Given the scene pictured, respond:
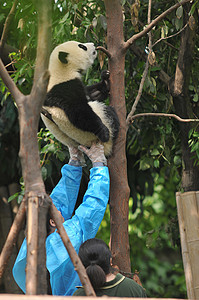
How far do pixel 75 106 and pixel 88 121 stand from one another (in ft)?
0.47

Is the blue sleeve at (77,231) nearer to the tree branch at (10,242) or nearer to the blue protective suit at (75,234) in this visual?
the blue protective suit at (75,234)

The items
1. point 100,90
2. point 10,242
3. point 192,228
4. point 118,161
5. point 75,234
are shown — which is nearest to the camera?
point 10,242

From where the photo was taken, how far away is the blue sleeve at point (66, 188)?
3.01 m

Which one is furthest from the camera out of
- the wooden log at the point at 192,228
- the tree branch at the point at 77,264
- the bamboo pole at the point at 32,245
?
the wooden log at the point at 192,228

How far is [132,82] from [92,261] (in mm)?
2517

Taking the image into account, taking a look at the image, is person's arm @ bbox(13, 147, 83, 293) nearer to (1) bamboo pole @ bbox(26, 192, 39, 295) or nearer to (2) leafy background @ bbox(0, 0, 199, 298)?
(2) leafy background @ bbox(0, 0, 199, 298)

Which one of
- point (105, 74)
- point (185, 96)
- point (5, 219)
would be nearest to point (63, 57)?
point (105, 74)

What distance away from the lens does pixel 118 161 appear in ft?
9.27

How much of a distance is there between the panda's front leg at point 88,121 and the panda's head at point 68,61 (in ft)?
0.96

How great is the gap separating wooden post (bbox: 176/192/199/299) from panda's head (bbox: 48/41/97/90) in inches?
50.1

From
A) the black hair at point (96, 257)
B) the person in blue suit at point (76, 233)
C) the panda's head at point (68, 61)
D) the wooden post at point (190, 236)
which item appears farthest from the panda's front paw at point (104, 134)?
the wooden post at point (190, 236)

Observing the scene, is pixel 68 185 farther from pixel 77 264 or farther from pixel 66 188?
pixel 77 264

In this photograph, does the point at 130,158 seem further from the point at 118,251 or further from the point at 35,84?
the point at 35,84

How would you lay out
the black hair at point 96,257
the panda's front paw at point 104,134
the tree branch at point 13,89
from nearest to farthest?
the tree branch at point 13,89 → the black hair at point 96,257 → the panda's front paw at point 104,134
